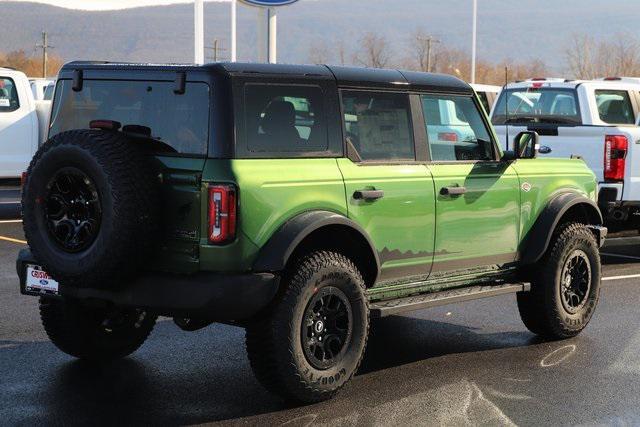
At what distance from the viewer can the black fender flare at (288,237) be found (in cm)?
567

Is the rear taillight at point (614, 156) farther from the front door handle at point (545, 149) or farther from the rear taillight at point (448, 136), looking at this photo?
the rear taillight at point (448, 136)

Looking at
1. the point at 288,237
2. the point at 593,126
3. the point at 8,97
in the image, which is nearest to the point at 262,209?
the point at 288,237

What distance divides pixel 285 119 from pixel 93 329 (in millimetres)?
1890

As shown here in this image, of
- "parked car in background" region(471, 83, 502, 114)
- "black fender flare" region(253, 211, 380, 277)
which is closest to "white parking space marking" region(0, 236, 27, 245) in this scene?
"black fender flare" region(253, 211, 380, 277)

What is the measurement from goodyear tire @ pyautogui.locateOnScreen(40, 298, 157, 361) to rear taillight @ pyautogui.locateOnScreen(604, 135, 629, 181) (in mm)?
6078

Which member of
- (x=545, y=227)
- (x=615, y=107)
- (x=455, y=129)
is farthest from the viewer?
(x=615, y=107)

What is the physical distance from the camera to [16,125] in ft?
51.6

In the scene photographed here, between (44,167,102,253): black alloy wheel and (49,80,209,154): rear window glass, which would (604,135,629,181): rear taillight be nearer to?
(49,80,209,154): rear window glass

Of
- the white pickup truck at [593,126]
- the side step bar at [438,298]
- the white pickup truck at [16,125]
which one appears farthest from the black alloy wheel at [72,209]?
the white pickup truck at [16,125]

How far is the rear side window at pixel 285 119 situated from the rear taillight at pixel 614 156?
5869 millimetres

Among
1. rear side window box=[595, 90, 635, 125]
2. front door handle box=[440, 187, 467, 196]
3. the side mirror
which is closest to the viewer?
front door handle box=[440, 187, 467, 196]

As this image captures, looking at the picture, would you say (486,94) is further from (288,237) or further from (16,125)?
(288,237)

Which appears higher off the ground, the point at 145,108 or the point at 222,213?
the point at 145,108

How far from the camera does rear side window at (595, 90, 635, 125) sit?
12625 millimetres
